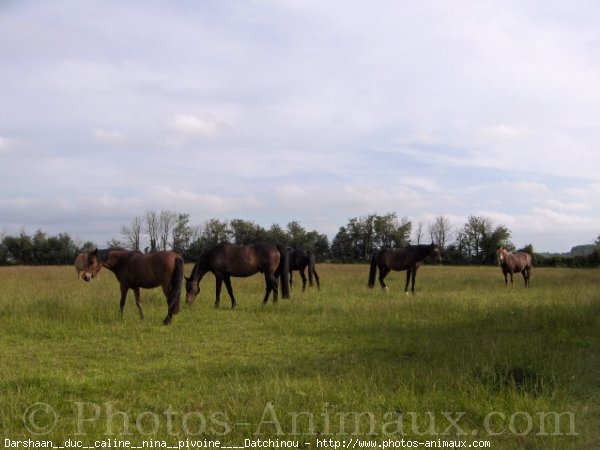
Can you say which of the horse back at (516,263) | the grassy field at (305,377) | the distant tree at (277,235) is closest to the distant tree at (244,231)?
the distant tree at (277,235)

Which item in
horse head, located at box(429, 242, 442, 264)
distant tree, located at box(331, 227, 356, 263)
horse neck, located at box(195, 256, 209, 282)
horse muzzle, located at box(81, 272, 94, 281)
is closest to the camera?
horse muzzle, located at box(81, 272, 94, 281)

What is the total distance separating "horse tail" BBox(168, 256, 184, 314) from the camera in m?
10.4

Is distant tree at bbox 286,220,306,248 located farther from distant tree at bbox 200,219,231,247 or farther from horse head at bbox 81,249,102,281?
horse head at bbox 81,249,102,281

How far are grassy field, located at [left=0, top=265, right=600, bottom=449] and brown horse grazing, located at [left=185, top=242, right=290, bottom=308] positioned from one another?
272 centimetres

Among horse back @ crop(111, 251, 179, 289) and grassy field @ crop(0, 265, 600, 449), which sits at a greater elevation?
horse back @ crop(111, 251, 179, 289)

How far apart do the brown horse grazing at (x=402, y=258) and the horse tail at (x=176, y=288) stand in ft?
29.8

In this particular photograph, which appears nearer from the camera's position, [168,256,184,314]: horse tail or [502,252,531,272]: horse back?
[168,256,184,314]: horse tail

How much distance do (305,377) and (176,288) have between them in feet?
16.8

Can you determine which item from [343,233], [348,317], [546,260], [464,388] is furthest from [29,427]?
[343,233]

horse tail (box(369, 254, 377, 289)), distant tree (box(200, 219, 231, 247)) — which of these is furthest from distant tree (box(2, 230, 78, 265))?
horse tail (box(369, 254, 377, 289))

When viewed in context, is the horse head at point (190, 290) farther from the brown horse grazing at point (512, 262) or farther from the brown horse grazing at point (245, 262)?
the brown horse grazing at point (512, 262)

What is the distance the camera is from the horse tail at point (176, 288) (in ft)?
34.0

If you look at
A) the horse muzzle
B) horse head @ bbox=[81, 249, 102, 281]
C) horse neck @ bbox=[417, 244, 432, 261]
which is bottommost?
the horse muzzle

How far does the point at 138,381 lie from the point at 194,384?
680 millimetres
